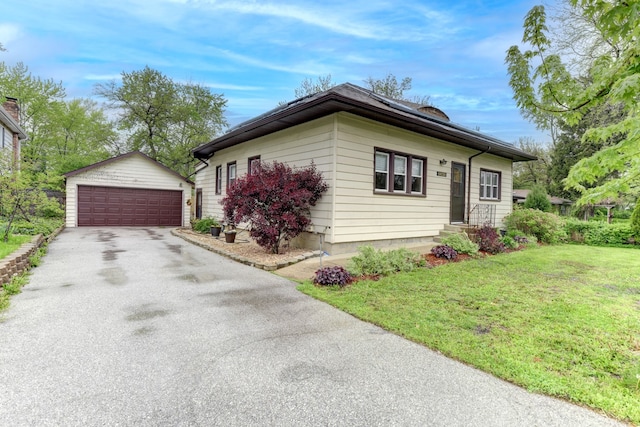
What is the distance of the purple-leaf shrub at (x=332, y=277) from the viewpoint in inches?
202

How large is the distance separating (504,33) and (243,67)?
10.8m

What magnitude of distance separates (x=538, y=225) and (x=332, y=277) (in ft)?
32.4

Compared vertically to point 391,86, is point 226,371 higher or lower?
lower

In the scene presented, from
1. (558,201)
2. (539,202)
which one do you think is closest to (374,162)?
(539,202)

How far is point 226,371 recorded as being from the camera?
255cm

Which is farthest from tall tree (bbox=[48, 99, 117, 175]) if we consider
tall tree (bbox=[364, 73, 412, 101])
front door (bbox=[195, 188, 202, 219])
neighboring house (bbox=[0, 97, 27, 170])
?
Answer: tall tree (bbox=[364, 73, 412, 101])

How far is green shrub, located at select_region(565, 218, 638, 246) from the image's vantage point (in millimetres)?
11516

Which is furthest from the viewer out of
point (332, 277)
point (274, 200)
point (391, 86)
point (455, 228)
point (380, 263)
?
point (391, 86)

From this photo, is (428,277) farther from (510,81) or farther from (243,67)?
(243,67)

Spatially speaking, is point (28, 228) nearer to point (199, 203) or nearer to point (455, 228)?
point (199, 203)

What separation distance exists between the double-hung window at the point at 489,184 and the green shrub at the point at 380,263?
7029 mm

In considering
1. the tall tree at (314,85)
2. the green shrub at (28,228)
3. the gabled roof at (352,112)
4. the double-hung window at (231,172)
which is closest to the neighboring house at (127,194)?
the green shrub at (28,228)

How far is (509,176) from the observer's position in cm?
1331

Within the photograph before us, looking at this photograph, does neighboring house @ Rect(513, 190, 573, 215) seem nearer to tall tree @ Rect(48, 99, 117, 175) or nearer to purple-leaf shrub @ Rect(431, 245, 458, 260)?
purple-leaf shrub @ Rect(431, 245, 458, 260)
